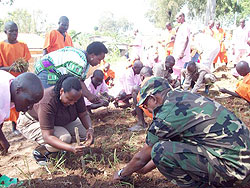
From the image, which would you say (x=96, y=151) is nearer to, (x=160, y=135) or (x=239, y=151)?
(x=160, y=135)

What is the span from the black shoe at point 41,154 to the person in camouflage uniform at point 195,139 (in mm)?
1511

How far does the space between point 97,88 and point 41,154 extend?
1.95 m

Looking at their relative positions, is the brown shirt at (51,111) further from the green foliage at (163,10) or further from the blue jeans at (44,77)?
the green foliage at (163,10)

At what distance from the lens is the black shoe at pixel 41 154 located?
2820 mm

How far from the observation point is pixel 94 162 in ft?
Result: 9.02

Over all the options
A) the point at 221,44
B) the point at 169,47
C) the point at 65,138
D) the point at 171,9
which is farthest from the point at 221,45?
the point at 171,9

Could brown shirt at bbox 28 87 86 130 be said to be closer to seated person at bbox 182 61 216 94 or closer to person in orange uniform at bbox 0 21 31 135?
person in orange uniform at bbox 0 21 31 135

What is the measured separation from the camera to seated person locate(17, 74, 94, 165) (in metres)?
2.39

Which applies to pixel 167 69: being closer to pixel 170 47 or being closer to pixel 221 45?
pixel 170 47

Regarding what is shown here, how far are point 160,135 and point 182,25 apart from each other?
4277 mm

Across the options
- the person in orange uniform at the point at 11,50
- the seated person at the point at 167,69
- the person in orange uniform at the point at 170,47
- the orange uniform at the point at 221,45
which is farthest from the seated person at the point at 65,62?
the orange uniform at the point at 221,45

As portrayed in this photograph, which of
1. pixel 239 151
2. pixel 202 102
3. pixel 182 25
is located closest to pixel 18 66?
pixel 202 102

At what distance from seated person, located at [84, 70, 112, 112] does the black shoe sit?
4.90ft

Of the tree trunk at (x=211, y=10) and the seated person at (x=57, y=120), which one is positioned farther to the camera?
the tree trunk at (x=211, y=10)
